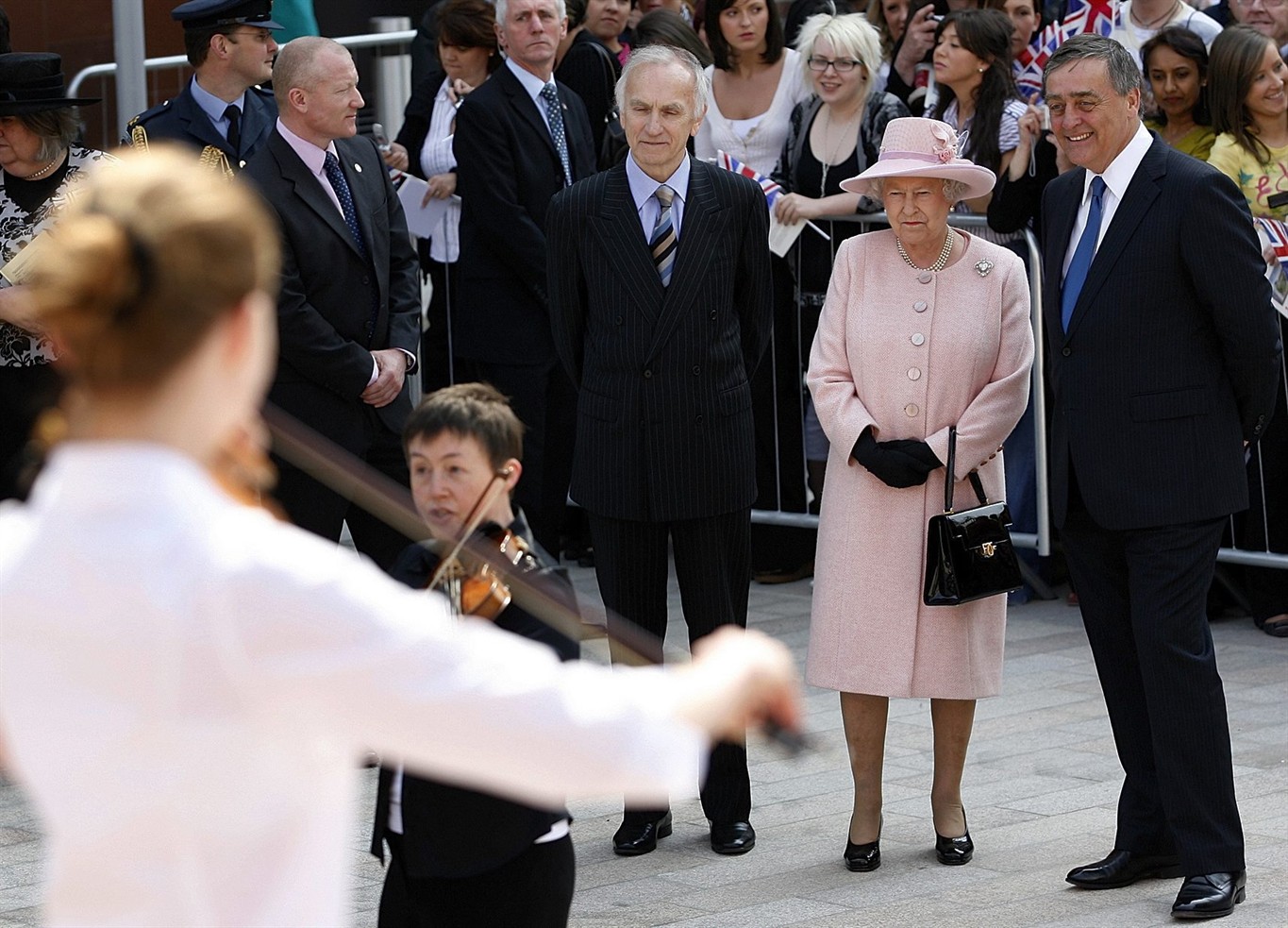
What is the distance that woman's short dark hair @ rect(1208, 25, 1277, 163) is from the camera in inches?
294

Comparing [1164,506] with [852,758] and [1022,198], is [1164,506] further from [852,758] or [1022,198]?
[1022,198]

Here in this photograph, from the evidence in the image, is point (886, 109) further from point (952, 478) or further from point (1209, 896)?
A: point (1209, 896)

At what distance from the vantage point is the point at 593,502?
18.3 ft

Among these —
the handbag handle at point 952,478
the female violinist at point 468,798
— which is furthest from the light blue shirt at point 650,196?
the female violinist at point 468,798

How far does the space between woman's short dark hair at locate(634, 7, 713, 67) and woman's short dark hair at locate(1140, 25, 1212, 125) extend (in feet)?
6.75

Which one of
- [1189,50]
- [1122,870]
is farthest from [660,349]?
[1189,50]

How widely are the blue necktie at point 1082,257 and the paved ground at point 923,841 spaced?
148 cm

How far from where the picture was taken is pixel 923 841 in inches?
216

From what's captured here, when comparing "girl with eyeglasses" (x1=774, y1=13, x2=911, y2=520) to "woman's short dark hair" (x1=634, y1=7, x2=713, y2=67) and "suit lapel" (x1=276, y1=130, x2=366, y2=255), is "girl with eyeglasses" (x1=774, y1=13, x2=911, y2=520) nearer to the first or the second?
"woman's short dark hair" (x1=634, y1=7, x2=713, y2=67)

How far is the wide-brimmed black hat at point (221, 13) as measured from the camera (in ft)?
21.4

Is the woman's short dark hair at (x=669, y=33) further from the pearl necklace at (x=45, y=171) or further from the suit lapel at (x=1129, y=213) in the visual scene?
the suit lapel at (x=1129, y=213)

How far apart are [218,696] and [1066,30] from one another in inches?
290

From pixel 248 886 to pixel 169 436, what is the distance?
43cm

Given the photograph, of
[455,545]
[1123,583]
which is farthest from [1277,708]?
[455,545]
